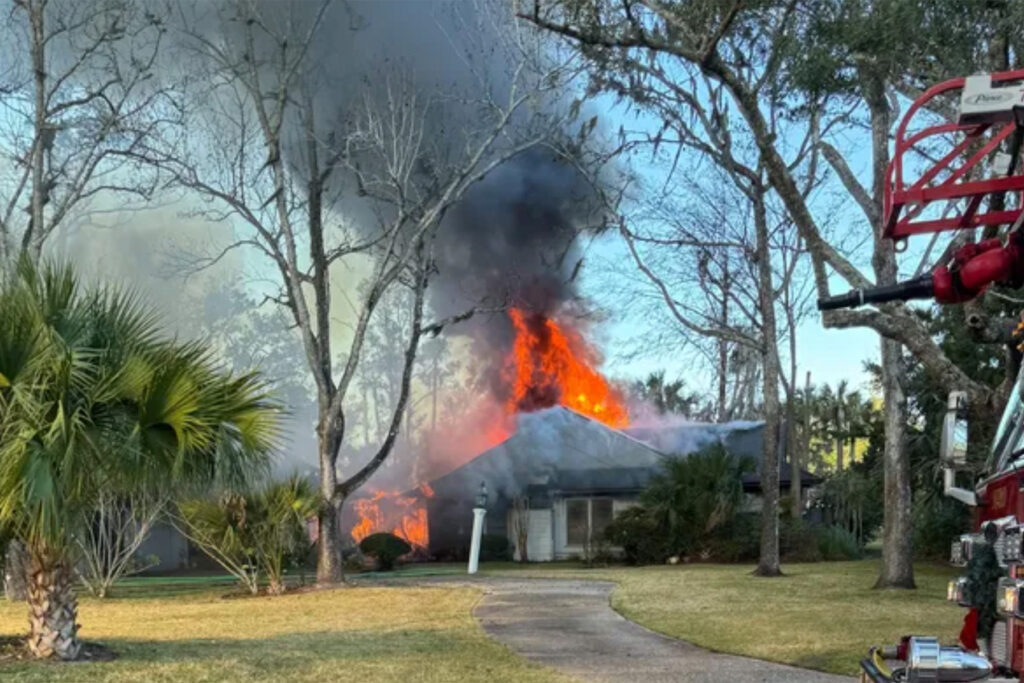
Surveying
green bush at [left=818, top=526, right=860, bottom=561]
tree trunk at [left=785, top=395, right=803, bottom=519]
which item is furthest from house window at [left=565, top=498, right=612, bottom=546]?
green bush at [left=818, top=526, right=860, bottom=561]

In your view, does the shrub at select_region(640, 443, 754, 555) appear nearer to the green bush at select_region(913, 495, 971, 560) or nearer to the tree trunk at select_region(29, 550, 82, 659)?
the green bush at select_region(913, 495, 971, 560)

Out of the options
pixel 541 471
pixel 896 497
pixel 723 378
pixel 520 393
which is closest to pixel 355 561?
pixel 541 471

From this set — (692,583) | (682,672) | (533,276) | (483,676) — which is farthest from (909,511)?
(533,276)

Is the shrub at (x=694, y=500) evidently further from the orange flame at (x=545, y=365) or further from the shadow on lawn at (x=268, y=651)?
the shadow on lawn at (x=268, y=651)

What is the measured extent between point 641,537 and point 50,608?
18.7 metres

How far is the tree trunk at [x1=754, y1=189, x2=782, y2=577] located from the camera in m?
21.1

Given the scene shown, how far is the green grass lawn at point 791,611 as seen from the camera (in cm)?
1067

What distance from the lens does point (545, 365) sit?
3191cm

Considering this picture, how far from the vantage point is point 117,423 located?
9.11 m

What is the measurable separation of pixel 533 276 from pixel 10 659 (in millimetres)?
21948

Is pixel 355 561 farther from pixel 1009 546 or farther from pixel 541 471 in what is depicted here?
pixel 1009 546

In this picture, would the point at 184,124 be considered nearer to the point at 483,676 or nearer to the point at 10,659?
the point at 10,659

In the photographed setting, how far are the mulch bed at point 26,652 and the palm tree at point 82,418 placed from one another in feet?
0.37

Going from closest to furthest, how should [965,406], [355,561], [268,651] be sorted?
1. [965,406]
2. [268,651]
3. [355,561]
